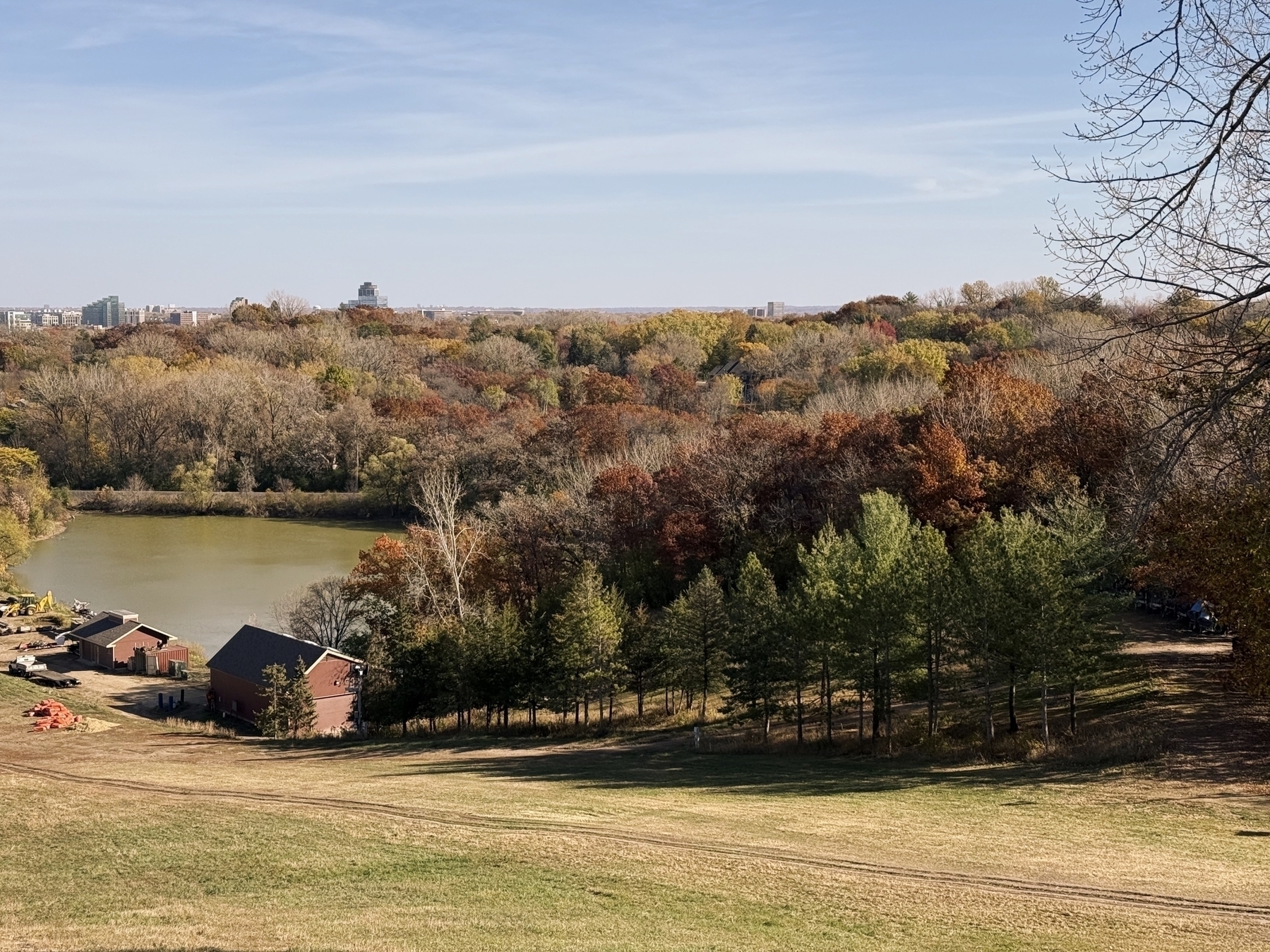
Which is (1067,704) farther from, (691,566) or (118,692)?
(118,692)

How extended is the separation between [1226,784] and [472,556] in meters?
24.0

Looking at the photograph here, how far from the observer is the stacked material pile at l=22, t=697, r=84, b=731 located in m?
24.0

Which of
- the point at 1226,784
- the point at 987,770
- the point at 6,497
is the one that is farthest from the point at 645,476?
the point at 6,497

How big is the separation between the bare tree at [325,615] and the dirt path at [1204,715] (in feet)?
73.0

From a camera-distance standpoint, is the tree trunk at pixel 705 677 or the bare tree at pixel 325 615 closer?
the tree trunk at pixel 705 677

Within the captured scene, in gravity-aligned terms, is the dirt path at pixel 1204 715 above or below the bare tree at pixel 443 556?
below

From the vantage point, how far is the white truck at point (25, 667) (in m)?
32.3

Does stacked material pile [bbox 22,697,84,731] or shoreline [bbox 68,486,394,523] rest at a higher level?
shoreline [bbox 68,486,394,523]

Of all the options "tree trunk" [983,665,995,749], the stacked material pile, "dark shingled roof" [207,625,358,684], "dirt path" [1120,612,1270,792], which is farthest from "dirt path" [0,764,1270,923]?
"dark shingled roof" [207,625,358,684]

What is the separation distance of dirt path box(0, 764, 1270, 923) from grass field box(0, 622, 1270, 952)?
0.05 m

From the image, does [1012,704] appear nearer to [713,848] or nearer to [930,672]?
[930,672]

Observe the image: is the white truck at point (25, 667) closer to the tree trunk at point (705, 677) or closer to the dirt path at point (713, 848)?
the dirt path at point (713, 848)

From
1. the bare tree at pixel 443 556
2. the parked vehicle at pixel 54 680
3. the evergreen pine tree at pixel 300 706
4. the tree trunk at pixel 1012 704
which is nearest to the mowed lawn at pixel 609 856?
the tree trunk at pixel 1012 704

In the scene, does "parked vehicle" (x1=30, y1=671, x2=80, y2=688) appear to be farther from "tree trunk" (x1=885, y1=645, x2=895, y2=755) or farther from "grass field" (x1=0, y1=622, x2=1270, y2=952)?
"tree trunk" (x1=885, y1=645, x2=895, y2=755)
